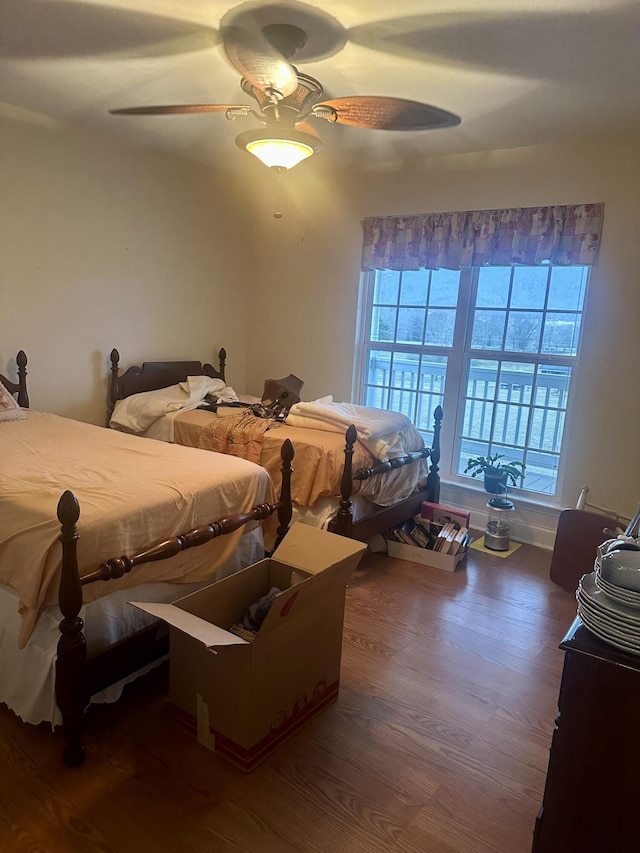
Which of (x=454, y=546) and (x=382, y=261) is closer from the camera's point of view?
(x=454, y=546)

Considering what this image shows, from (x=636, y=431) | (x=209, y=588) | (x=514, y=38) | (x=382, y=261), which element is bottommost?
(x=209, y=588)

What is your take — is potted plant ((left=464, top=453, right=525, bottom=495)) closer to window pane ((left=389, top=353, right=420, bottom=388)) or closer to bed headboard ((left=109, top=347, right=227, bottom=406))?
window pane ((left=389, top=353, right=420, bottom=388))

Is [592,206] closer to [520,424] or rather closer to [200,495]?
[520,424]

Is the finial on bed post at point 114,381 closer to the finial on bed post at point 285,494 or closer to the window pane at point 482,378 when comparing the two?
the finial on bed post at point 285,494

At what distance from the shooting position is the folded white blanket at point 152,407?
12.7 feet

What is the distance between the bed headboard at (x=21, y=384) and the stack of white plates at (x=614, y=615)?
3.41m

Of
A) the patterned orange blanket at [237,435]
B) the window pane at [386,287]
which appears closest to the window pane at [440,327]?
the window pane at [386,287]

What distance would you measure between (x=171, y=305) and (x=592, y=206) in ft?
9.81

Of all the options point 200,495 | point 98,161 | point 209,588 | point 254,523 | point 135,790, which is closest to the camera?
point 135,790

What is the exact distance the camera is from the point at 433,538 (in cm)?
348

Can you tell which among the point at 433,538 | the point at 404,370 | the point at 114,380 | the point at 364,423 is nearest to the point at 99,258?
the point at 114,380

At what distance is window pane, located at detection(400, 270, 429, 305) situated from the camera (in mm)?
4227

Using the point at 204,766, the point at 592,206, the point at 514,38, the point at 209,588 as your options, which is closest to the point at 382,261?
the point at 592,206

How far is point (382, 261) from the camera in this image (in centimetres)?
421
